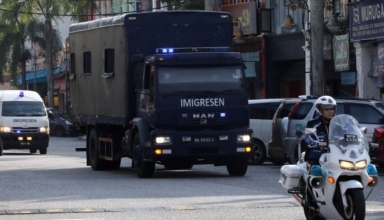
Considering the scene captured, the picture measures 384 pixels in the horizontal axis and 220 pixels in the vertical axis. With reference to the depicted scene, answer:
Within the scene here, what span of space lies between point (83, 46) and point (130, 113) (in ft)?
13.5

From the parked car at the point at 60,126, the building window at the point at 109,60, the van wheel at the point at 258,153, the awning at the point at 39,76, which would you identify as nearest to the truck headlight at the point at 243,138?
the building window at the point at 109,60

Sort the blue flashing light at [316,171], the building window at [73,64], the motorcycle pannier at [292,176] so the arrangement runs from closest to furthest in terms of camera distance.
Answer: the blue flashing light at [316,171] → the motorcycle pannier at [292,176] → the building window at [73,64]

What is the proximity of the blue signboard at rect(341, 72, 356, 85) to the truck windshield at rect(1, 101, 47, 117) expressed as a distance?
1120 cm

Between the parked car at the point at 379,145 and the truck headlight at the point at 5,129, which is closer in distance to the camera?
the parked car at the point at 379,145

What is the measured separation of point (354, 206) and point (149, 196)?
646cm

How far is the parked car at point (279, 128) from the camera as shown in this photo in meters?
24.8

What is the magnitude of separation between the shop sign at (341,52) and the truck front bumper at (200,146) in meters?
16.6

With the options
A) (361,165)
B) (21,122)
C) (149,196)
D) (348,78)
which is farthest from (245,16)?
(361,165)

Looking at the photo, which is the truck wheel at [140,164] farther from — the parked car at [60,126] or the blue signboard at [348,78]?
the parked car at [60,126]

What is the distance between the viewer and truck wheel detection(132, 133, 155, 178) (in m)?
22.0

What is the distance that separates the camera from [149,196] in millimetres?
17484

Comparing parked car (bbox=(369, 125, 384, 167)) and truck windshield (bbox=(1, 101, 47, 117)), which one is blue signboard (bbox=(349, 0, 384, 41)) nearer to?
truck windshield (bbox=(1, 101, 47, 117))

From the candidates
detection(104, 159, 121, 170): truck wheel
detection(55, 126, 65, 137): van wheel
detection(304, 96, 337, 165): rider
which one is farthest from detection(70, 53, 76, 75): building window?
detection(55, 126, 65, 137): van wheel

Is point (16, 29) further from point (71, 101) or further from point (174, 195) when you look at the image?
point (174, 195)
